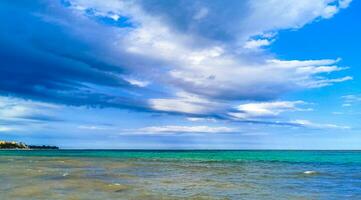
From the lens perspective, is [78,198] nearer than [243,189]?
Yes

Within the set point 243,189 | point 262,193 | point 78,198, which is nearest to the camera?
point 78,198

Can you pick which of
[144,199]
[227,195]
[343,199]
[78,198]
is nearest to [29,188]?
[78,198]

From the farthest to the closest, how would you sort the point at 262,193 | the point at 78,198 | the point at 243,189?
the point at 243,189, the point at 262,193, the point at 78,198

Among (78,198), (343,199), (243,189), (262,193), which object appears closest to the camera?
(78,198)

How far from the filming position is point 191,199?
18547 mm

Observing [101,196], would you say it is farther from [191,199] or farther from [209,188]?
[209,188]

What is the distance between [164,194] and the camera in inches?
795

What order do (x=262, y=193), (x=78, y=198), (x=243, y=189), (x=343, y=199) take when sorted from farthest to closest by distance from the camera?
(x=243, y=189), (x=262, y=193), (x=343, y=199), (x=78, y=198)

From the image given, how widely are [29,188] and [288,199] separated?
14.3 metres

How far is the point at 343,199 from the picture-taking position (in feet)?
65.6

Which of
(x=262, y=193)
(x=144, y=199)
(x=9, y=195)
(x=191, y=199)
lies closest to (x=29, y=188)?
(x=9, y=195)

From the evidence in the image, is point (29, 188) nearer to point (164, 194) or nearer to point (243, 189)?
point (164, 194)

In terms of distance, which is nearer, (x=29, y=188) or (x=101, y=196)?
(x=101, y=196)

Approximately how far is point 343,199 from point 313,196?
1481 mm
